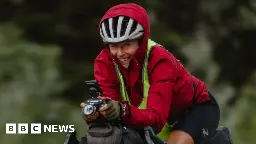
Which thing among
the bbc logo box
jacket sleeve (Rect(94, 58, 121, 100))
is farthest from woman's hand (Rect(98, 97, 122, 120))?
the bbc logo box

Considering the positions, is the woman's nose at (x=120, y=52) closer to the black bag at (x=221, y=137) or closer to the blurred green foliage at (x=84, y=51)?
the black bag at (x=221, y=137)

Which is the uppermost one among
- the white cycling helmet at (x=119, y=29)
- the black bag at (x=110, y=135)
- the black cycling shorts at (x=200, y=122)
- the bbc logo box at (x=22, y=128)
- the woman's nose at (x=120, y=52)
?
the white cycling helmet at (x=119, y=29)

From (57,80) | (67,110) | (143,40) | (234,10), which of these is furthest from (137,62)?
(234,10)

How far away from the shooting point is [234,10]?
16203 millimetres

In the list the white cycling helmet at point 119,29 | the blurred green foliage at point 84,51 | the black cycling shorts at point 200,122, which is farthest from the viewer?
the blurred green foliage at point 84,51

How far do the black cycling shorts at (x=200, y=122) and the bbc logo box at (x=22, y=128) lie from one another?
15.5 feet

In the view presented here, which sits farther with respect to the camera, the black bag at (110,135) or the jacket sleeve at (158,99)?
the jacket sleeve at (158,99)

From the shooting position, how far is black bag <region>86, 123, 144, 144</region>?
4973mm

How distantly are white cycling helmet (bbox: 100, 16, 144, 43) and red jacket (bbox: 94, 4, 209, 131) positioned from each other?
4 centimetres

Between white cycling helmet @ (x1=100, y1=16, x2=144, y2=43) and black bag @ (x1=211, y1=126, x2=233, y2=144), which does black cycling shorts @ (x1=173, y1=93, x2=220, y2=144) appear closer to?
black bag @ (x1=211, y1=126, x2=233, y2=144)

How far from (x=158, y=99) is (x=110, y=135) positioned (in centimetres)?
61

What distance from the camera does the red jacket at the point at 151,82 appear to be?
546 centimetres

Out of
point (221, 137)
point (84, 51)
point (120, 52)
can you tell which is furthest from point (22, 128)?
point (120, 52)

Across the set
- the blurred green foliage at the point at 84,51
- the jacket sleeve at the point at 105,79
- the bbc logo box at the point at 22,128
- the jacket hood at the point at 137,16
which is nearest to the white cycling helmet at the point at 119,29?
the jacket hood at the point at 137,16
